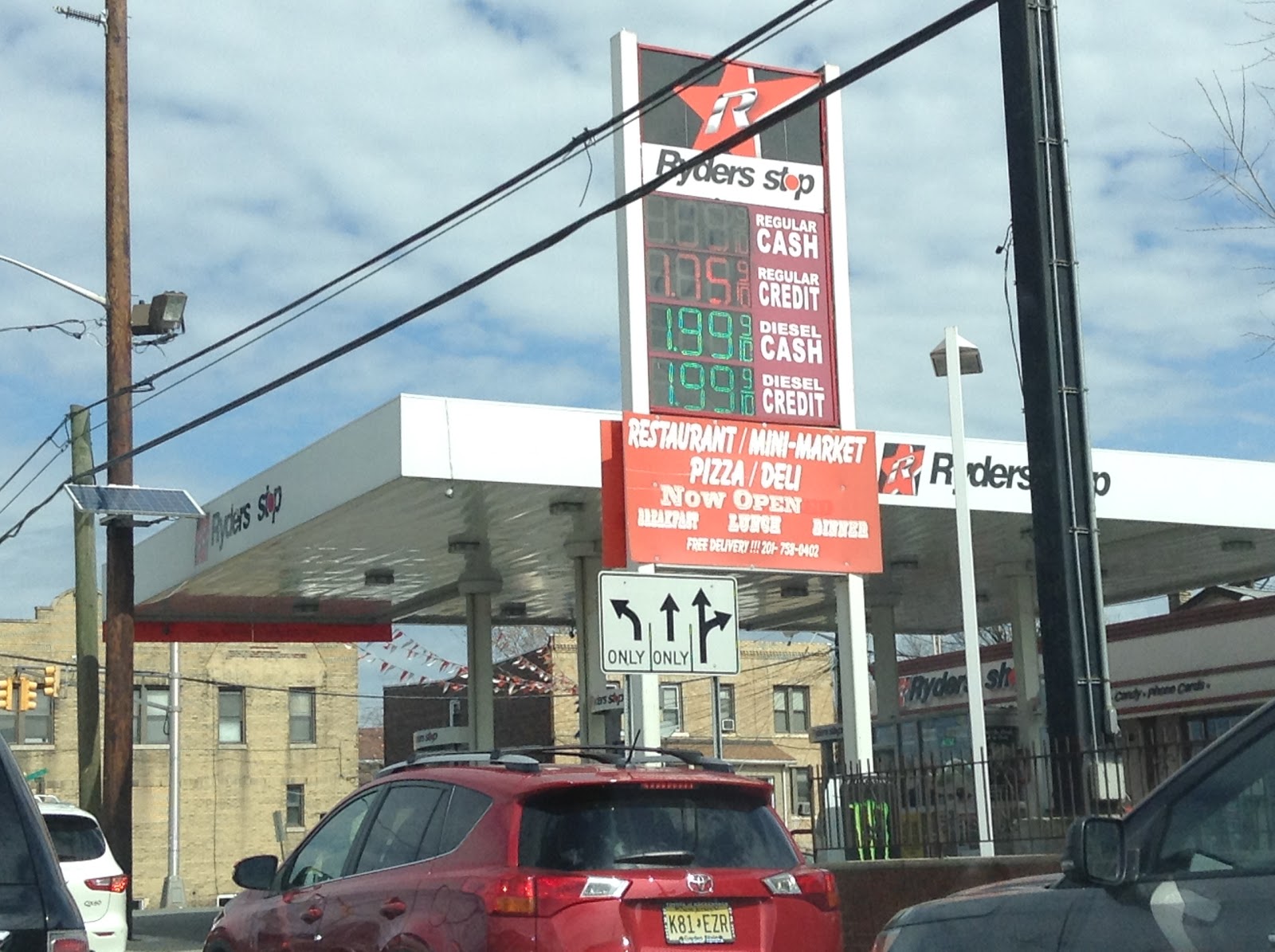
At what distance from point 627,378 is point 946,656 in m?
22.6

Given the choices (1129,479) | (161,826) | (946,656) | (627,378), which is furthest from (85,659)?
(161,826)

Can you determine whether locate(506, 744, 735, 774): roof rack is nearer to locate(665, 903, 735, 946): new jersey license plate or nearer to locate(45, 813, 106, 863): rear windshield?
locate(665, 903, 735, 946): new jersey license plate

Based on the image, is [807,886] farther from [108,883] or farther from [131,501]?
[131,501]

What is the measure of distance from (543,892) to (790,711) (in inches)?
2061

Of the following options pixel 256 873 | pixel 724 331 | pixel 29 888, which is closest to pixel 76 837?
pixel 256 873

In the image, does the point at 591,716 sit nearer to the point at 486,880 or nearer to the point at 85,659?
the point at 85,659

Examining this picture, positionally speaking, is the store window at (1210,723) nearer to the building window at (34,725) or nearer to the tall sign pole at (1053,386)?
the tall sign pole at (1053,386)

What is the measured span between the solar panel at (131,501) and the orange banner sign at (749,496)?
5.90 metres

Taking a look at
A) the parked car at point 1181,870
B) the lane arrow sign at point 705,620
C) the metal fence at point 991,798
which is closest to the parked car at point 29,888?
the parked car at point 1181,870

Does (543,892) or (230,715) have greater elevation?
(230,715)

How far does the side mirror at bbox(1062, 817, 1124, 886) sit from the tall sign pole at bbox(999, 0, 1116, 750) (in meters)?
6.56

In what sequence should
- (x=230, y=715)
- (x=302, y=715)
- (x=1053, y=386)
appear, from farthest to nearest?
(x=302, y=715), (x=230, y=715), (x=1053, y=386)

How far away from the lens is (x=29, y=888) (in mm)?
5973

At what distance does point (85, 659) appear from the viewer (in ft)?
79.0
